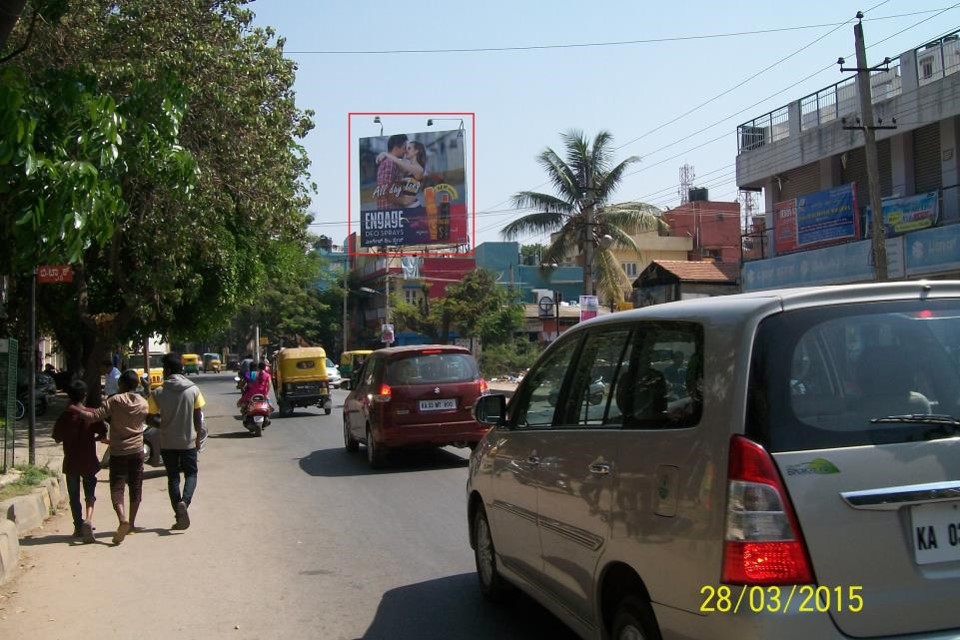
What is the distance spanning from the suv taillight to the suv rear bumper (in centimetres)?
1014

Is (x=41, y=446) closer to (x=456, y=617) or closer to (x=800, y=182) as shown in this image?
(x=456, y=617)

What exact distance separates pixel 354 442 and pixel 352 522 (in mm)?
6563

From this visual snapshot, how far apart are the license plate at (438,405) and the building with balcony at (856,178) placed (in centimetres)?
1249

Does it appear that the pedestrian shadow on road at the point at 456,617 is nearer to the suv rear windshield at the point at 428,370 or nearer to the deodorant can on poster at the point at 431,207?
the suv rear windshield at the point at 428,370

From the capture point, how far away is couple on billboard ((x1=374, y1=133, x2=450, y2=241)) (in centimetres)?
5428

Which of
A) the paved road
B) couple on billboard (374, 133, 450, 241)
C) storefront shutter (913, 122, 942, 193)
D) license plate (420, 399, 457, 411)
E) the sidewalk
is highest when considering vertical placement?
couple on billboard (374, 133, 450, 241)

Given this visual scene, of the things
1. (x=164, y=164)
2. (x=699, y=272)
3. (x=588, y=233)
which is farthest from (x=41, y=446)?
(x=699, y=272)

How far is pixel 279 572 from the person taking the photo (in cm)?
770

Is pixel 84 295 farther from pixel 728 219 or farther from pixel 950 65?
pixel 728 219

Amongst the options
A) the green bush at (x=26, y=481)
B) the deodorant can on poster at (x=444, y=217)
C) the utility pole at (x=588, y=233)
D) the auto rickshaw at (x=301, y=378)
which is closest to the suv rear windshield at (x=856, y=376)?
the green bush at (x=26, y=481)

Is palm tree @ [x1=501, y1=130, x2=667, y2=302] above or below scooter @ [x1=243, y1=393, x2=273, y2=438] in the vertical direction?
above

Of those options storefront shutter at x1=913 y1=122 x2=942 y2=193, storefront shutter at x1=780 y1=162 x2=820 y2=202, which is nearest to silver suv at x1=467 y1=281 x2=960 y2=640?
storefront shutter at x1=913 y1=122 x2=942 y2=193
